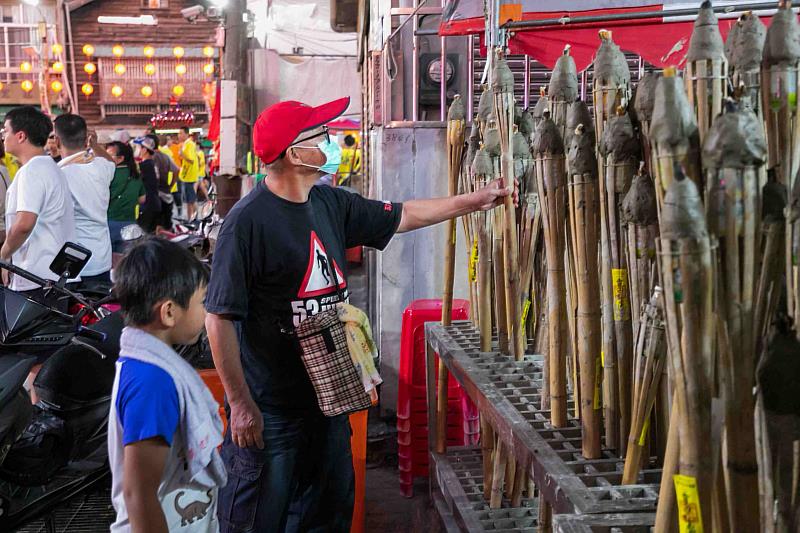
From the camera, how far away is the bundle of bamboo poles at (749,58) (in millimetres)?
1648

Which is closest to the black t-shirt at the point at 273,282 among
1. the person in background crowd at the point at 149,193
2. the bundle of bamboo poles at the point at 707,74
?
the bundle of bamboo poles at the point at 707,74

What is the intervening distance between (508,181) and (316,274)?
0.76 m

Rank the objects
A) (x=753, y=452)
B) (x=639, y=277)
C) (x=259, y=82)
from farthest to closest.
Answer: (x=259, y=82) → (x=639, y=277) → (x=753, y=452)

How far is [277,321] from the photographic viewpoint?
2893 millimetres

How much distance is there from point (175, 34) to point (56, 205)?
21196 millimetres

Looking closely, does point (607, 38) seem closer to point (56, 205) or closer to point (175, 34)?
point (56, 205)

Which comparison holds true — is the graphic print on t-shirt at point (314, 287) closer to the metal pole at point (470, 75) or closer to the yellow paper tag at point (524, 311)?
the yellow paper tag at point (524, 311)

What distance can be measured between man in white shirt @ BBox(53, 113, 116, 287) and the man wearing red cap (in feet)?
8.92

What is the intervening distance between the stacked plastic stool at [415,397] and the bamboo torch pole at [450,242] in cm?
57

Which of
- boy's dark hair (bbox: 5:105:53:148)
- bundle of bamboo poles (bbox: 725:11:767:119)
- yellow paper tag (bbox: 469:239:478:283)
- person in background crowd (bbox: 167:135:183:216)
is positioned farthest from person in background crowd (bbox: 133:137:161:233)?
bundle of bamboo poles (bbox: 725:11:767:119)

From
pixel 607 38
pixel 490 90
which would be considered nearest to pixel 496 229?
pixel 490 90

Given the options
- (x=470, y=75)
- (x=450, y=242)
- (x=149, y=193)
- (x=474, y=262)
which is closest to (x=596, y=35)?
(x=470, y=75)

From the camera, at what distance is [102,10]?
24.2 metres

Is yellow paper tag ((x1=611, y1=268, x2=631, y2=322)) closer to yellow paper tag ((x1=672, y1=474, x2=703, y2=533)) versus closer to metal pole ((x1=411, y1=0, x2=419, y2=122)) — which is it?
yellow paper tag ((x1=672, y1=474, x2=703, y2=533))
